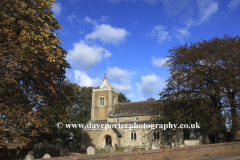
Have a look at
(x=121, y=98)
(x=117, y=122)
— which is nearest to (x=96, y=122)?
(x=117, y=122)

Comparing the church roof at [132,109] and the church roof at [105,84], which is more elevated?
the church roof at [105,84]

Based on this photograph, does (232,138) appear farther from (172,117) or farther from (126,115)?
(126,115)

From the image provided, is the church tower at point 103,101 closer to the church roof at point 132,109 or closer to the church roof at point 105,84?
the church roof at point 105,84

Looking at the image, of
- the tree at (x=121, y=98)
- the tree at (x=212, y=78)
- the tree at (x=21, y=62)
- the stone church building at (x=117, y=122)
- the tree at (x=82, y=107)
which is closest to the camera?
the tree at (x=21, y=62)

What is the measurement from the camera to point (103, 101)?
1917 inches

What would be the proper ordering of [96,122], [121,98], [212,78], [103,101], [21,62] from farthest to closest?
[121,98]
[103,101]
[96,122]
[212,78]
[21,62]

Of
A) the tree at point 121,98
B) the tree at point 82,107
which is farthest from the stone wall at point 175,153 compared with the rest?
the tree at point 121,98

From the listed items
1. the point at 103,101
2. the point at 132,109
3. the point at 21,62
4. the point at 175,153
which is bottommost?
the point at 175,153

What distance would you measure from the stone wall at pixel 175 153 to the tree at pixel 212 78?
3.19m

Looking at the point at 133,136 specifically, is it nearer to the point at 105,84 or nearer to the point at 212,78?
the point at 105,84

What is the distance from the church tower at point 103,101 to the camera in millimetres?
47469

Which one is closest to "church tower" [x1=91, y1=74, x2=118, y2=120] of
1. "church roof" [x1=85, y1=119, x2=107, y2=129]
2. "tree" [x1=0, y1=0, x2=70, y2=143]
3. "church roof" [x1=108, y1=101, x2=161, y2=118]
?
"church roof" [x1=85, y1=119, x2=107, y2=129]

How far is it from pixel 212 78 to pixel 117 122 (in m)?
24.1

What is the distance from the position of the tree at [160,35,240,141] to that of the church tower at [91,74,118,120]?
73.8 ft
